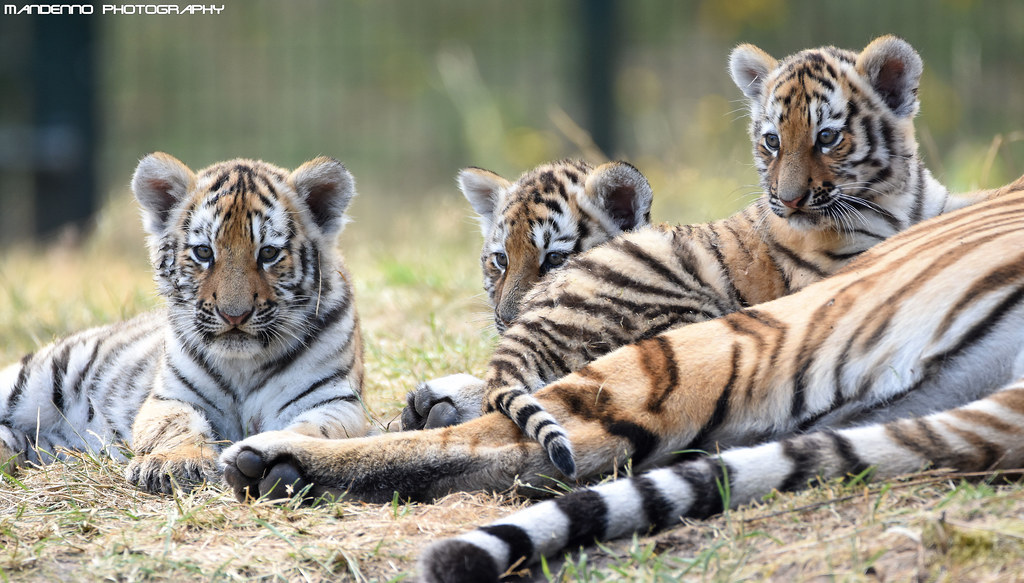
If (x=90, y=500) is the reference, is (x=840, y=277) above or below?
above

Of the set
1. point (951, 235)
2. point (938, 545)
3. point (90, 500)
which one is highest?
point (951, 235)

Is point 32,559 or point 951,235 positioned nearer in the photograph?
point 32,559

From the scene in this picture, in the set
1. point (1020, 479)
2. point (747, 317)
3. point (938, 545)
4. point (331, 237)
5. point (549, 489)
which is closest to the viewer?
point (938, 545)

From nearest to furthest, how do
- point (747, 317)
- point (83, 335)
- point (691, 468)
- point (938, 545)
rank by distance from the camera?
point (938, 545) < point (691, 468) < point (747, 317) < point (83, 335)

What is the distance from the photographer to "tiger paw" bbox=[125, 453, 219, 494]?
121 inches

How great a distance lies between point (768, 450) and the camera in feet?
7.95

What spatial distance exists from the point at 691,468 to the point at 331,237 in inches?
77.8

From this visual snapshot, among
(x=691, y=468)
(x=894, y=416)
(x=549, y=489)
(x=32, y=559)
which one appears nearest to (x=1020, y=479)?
(x=894, y=416)

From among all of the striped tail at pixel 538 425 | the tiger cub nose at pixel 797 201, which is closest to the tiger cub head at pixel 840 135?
the tiger cub nose at pixel 797 201

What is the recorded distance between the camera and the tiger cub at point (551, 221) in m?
3.91

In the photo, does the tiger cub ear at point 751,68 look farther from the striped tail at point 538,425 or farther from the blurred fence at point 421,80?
the blurred fence at point 421,80

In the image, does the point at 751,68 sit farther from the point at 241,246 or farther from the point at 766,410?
the point at 241,246

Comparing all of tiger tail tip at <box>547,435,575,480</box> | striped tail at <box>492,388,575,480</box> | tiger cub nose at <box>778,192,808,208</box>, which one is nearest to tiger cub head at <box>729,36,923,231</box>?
tiger cub nose at <box>778,192,808,208</box>

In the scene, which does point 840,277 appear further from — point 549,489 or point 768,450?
point 549,489
